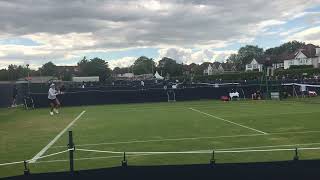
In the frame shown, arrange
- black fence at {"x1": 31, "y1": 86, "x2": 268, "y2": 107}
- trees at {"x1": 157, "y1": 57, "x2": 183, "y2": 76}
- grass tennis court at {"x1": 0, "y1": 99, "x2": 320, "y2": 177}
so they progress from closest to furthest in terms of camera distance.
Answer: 1. grass tennis court at {"x1": 0, "y1": 99, "x2": 320, "y2": 177}
2. black fence at {"x1": 31, "y1": 86, "x2": 268, "y2": 107}
3. trees at {"x1": 157, "y1": 57, "x2": 183, "y2": 76}

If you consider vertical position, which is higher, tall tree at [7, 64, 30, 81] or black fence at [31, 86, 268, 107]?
tall tree at [7, 64, 30, 81]

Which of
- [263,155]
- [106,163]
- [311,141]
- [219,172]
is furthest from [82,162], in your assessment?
[311,141]

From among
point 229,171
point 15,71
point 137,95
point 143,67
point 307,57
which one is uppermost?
point 307,57

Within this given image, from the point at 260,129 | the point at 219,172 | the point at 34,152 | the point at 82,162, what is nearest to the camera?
the point at 219,172

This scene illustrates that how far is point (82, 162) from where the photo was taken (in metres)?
12.7

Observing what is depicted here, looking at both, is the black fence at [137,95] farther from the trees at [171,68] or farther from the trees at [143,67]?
the trees at [143,67]

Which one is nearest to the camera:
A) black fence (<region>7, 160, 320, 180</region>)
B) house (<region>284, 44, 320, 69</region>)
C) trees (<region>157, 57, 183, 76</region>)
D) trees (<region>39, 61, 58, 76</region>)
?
black fence (<region>7, 160, 320, 180</region>)

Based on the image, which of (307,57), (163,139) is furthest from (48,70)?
(163,139)

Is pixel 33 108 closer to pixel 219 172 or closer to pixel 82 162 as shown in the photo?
pixel 82 162

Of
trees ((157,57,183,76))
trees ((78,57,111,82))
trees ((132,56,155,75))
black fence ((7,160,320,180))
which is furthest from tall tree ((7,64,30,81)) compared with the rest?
black fence ((7,160,320,180))

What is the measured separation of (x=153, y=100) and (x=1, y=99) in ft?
42.0

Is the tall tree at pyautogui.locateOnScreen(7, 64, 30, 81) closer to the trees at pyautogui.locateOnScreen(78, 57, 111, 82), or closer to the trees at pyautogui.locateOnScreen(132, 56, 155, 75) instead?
the trees at pyautogui.locateOnScreen(78, 57, 111, 82)

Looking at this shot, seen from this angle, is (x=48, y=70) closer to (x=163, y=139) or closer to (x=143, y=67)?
(x=143, y=67)

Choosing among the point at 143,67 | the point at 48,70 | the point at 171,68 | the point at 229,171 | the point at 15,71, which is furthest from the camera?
the point at 143,67
